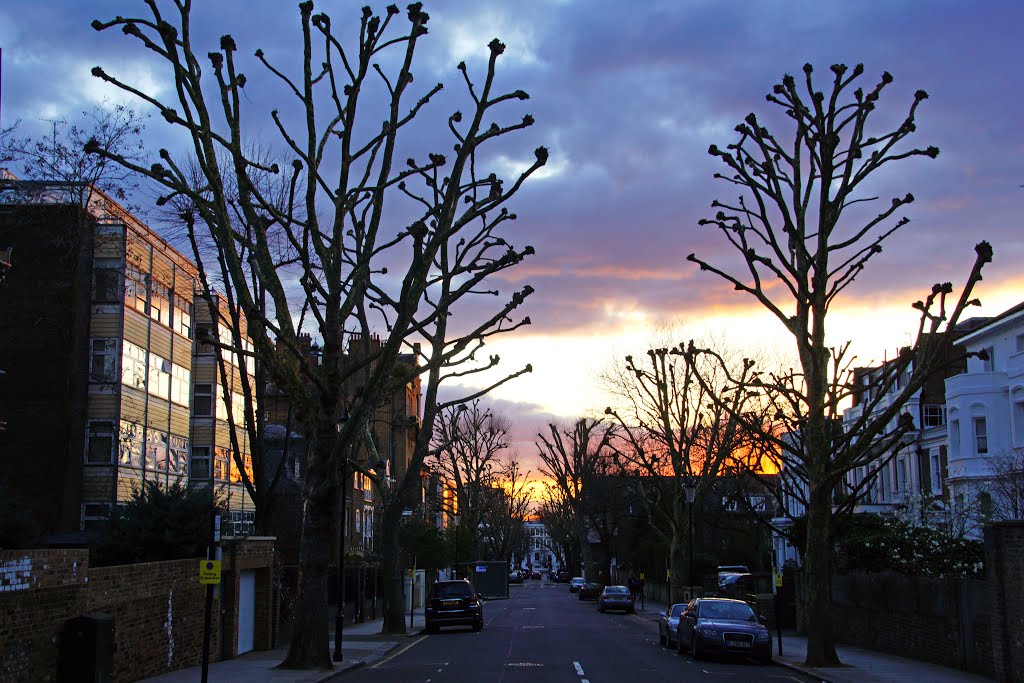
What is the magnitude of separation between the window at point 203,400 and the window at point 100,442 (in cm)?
802

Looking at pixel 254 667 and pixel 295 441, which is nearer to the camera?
pixel 254 667

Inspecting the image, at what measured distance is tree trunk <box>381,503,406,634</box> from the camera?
109 ft

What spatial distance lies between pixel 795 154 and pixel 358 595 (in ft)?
90.4

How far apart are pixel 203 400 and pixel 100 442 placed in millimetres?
8358

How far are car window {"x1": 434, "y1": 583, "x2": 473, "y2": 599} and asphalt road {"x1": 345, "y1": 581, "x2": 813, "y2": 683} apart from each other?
1356 millimetres

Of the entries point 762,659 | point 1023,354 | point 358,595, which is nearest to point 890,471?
point 1023,354

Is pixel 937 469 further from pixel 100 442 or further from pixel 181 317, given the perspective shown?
pixel 100 442

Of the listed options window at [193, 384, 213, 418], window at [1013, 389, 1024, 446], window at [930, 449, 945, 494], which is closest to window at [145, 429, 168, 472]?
window at [193, 384, 213, 418]

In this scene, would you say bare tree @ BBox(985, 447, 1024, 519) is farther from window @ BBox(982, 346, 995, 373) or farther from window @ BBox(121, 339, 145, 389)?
window @ BBox(121, 339, 145, 389)

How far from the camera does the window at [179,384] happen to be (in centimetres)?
3672

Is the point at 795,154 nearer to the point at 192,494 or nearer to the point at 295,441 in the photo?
the point at 192,494

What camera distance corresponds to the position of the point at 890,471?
5759 cm

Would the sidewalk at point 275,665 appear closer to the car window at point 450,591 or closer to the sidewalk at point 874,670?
the car window at point 450,591

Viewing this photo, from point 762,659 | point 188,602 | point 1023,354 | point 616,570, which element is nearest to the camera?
point 188,602
